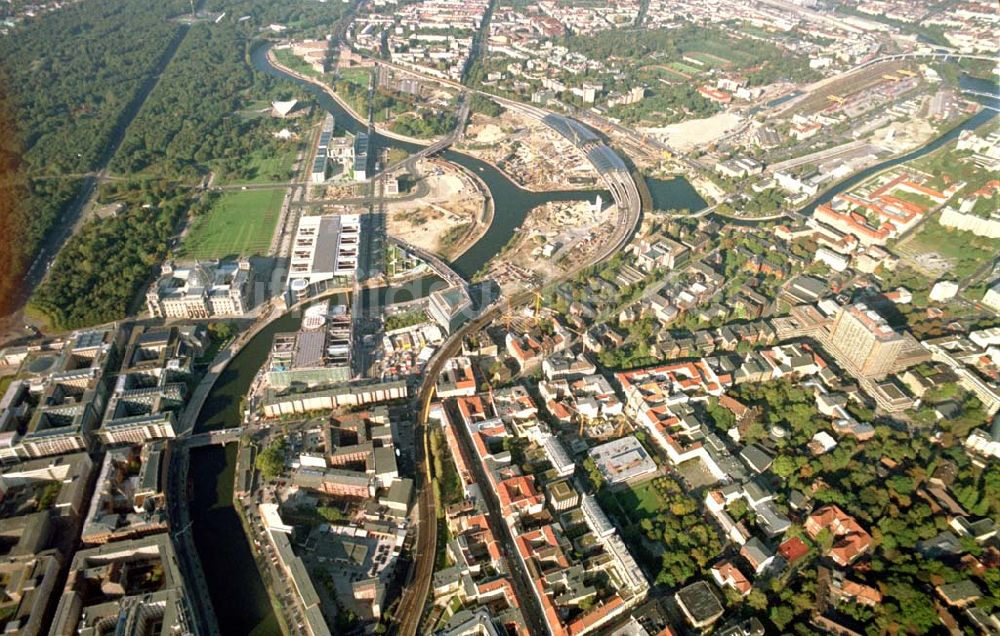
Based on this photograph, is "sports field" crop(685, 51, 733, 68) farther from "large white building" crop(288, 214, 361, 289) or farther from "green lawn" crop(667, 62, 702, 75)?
"large white building" crop(288, 214, 361, 289)

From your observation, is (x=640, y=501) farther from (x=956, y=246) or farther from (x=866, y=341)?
(x=956, y=246)

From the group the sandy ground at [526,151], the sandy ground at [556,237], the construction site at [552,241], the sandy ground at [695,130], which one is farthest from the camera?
the sandy ground at [695,130]

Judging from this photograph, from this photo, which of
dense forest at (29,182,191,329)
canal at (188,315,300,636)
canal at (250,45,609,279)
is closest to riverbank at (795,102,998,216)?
canal at (250,45,609,279)

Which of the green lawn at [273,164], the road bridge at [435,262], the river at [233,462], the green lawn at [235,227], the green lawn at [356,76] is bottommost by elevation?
the river at [233,462]

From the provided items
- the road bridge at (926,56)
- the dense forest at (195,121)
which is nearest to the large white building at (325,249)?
the dense forest at (195,121)

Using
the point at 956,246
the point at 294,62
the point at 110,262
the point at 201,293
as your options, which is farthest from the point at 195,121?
the point at 956,246

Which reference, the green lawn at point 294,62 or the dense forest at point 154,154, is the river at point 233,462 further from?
the green lawn at point 294,62
